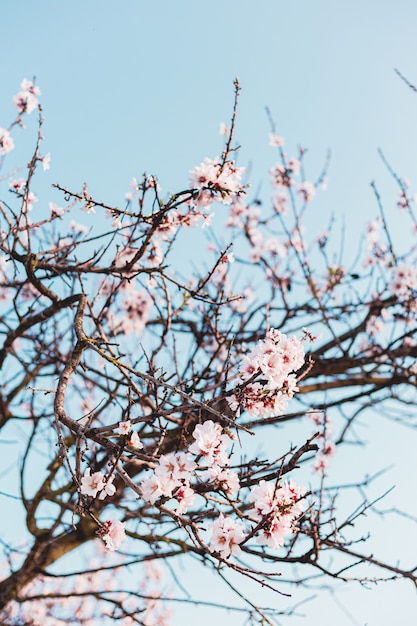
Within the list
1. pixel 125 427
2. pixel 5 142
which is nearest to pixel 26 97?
pixel 5 142

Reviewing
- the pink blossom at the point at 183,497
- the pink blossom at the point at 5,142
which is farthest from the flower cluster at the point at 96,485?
the pink blossom at the point at 5,142

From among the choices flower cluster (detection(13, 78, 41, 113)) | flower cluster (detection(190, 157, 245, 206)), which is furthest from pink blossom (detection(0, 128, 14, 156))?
flower cluster (detection(190, 157, 245, 206))

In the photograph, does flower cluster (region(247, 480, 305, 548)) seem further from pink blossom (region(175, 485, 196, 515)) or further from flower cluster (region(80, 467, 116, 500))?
flower cluster (region(80, 467, 116, 500))

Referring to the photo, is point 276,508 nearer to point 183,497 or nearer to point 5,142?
point 183,497

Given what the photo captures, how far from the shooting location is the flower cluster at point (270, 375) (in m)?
2.11

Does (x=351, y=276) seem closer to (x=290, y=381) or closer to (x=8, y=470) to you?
(x=290, y=381)

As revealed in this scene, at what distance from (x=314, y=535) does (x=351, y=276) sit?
3.42 meters

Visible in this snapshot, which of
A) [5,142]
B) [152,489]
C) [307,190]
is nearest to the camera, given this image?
[152,489]

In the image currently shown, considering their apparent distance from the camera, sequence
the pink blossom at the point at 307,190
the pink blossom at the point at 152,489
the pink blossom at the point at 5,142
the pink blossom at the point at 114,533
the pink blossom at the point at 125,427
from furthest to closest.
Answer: the pink blossom at the point at 307,190 → the pink blossom at the point at 5,142 → the pink blossom at the point at 114,533 → the pink blossom at the point at 125,427 → the pink blossom at the point at 152,489

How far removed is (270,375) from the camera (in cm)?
210

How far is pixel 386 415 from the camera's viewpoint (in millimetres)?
5133

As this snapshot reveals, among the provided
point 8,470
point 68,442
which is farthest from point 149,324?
point 8,470

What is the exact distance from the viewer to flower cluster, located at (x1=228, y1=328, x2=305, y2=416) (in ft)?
6.91

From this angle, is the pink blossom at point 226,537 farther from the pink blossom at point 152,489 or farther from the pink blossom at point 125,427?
the pink blossom at point 125,427
